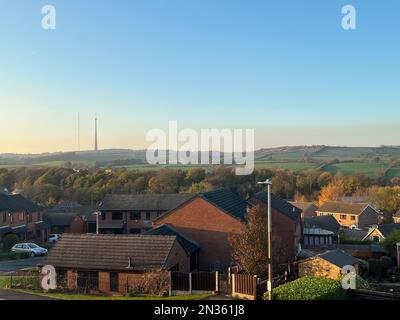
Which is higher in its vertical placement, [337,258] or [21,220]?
[337,258]

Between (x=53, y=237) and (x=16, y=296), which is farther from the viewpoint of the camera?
(x=53, y=237)

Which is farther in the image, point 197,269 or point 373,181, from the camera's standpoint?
point 373,181

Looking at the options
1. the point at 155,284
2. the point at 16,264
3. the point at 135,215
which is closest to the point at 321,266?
the point at 155,284

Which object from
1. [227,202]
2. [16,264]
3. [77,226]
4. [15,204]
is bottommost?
[77,226]

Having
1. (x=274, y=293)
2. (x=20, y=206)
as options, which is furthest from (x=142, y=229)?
(x=274, y=293)

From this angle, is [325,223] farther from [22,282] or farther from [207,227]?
[22,282]

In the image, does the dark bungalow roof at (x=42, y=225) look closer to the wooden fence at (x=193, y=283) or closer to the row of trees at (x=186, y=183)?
the row of trees at (x=186, y=183)
